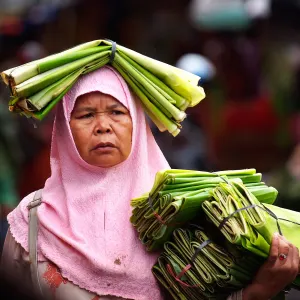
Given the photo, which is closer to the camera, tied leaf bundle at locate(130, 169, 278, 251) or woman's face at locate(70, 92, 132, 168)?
tied leaf bundle at locate(130, 169, 278, 251)

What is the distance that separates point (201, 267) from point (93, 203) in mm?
611

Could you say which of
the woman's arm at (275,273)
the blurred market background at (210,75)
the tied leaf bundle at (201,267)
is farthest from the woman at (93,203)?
the blurred market background at (210,75)

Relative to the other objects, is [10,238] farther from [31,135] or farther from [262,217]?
[31,135]

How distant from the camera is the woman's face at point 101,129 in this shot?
5.84 metres

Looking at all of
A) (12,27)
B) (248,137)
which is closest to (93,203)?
(248,137)

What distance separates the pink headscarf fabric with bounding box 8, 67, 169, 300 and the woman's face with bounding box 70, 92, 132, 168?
0.03 meters

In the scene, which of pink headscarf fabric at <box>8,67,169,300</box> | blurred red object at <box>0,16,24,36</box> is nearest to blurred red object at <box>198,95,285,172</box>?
blurred red object at <box>0,16,24,36</box>

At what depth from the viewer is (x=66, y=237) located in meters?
5.75

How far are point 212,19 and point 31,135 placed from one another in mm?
5092

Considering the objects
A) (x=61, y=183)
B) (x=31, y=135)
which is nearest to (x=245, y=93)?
(x=31, y=135)

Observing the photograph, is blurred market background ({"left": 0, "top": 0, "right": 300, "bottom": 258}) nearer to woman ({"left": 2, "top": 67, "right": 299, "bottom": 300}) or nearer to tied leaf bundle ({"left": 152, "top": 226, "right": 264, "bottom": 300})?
woman ({"left": 2, "top": 67, "right": 299, "bottom": 300})

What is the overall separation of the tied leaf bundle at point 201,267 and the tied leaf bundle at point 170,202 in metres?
0.07

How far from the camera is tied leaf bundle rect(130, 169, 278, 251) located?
5562 mm

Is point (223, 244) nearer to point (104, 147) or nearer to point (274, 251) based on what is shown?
point (274, 251)
